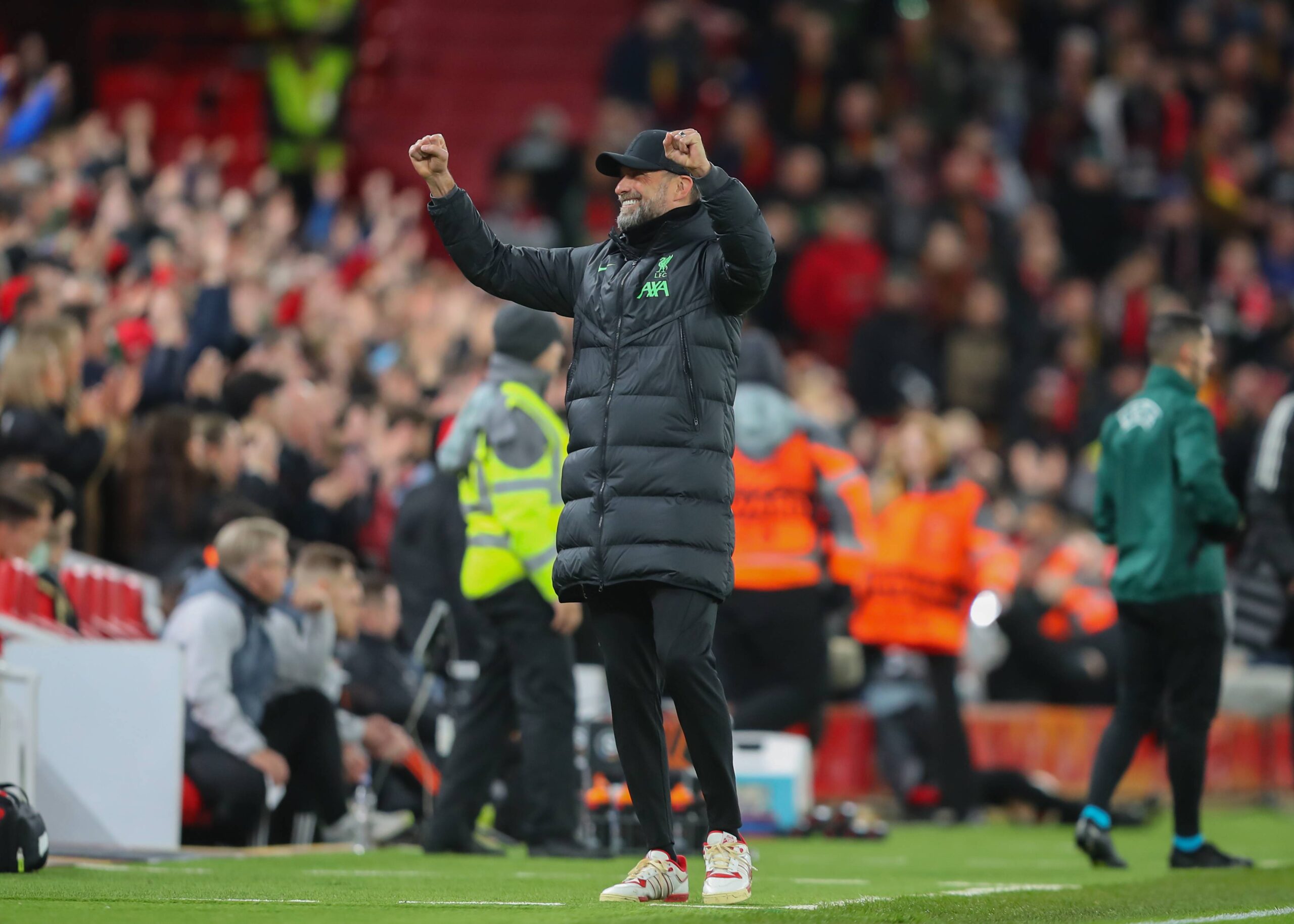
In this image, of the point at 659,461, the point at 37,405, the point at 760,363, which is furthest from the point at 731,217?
the point at 37,405

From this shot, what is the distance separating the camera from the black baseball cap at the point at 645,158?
266 inches

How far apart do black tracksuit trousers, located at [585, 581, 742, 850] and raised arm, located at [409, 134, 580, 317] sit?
0.98m

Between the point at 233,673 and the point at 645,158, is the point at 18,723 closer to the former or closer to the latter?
the point at 233,673

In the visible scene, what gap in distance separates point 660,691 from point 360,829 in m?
3.74

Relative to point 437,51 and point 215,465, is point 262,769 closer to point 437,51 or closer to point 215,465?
point 215,465

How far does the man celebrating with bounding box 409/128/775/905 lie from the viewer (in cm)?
655

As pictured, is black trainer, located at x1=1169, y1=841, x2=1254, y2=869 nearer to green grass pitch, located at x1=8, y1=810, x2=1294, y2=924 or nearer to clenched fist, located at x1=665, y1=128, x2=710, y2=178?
green grass pitch, located at x1=8, y1=810, x2=1294, y2=924

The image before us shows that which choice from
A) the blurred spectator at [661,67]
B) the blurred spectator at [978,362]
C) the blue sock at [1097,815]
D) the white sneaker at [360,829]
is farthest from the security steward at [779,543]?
the blurred spectator at [661,67]

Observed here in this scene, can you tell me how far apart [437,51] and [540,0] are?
1.43 metres

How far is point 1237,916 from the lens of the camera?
22.3ft

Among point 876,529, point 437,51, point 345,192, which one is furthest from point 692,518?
point 437,51

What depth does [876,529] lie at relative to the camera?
45.0ft

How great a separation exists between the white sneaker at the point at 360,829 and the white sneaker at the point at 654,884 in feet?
12.2

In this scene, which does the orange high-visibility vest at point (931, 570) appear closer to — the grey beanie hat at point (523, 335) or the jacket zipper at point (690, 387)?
the grey beanie hat at point (523, 335)
